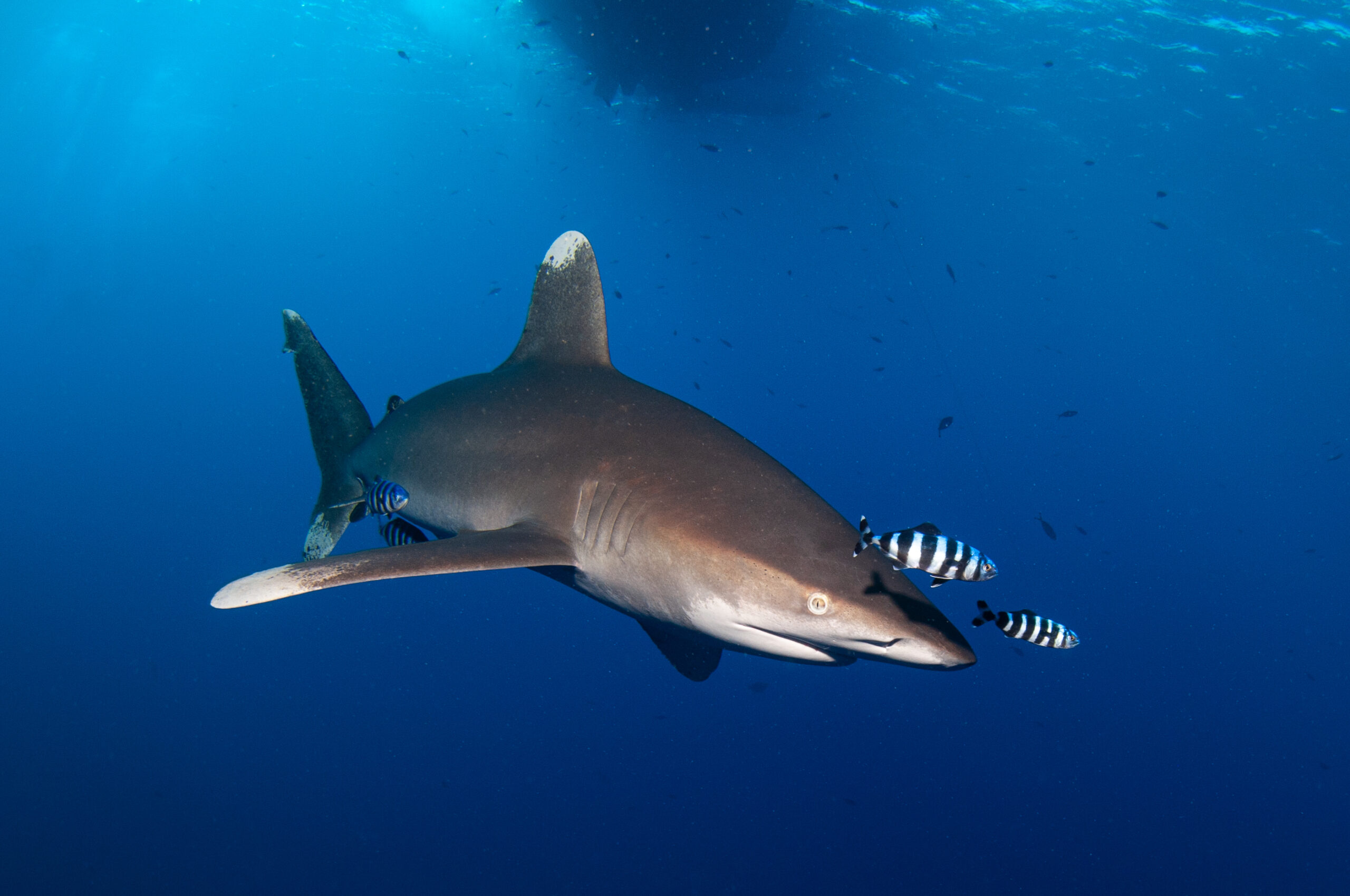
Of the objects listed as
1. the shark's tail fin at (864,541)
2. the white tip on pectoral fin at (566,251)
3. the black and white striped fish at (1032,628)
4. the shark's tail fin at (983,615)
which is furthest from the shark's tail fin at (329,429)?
the black and white striped fish at (1032,628)

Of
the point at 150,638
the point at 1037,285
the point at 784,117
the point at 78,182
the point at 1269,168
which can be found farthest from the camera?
the point at 78,182

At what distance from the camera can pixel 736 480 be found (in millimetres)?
2693

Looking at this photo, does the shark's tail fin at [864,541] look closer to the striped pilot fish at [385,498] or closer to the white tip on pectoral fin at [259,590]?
the white tip on pectoral fin at [259,590]

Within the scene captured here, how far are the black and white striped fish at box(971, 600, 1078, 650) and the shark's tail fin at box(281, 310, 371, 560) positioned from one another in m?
4.06

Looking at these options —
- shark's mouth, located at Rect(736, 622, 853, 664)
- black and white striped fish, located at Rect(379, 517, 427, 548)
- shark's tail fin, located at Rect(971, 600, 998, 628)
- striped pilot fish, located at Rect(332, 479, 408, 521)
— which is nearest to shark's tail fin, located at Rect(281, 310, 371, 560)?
black and white striped fish, located at Rect(379, 517, 427, 548)

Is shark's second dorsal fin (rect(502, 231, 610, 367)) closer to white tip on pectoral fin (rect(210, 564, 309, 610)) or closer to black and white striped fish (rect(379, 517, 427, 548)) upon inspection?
black and white striped fish (rect(379, 517, 427, 548))

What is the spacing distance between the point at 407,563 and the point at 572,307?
1.89 m

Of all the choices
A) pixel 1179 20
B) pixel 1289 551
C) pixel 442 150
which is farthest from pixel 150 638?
pixel 1289 551

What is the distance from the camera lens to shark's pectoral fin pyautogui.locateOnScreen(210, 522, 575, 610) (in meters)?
2.14

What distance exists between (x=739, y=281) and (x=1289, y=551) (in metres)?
74.3

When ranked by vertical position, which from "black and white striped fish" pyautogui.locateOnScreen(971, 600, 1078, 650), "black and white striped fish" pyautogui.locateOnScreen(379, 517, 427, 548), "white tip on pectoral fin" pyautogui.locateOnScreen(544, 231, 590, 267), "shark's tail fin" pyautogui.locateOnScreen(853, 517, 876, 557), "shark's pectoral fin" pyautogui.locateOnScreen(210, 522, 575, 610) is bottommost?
"shark's pectoral fin" pyautogui.locateOnScreen(210, 522, 575, 610)

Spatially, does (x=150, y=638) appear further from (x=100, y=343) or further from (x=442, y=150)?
(x=100, y=343)

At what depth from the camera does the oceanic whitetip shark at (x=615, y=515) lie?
7.07ft

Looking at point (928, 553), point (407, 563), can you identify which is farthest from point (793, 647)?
point (407, 563)
